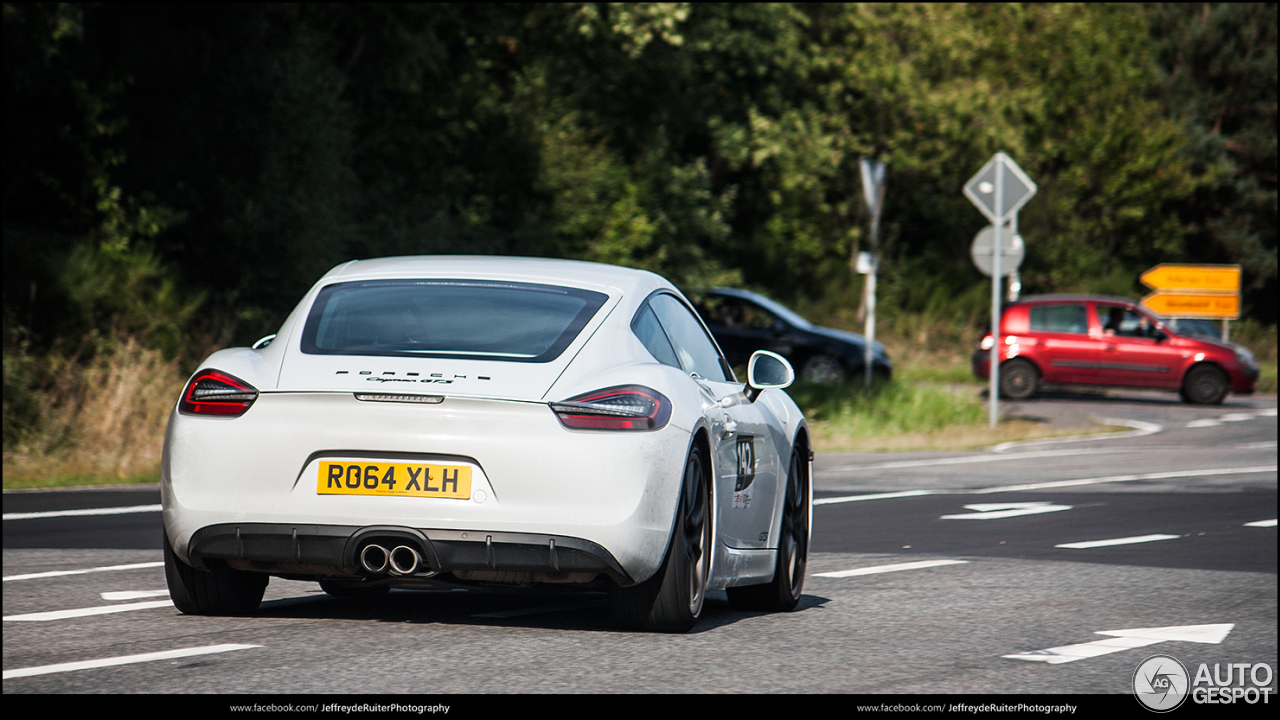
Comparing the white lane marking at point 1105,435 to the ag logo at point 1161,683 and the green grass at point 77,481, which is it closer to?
the green grass at point 77,481

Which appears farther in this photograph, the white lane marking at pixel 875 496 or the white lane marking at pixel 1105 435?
the white lane marking at pixel 1105 435

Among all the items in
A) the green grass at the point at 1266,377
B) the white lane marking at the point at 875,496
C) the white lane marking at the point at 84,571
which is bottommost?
the green grass at the point at 1266,377

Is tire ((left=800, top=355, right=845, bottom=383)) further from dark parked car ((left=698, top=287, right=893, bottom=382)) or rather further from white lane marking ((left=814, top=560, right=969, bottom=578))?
white lane marking ((left=814, top=560, right=969, bottom=578))

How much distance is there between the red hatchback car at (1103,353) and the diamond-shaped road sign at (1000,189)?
8.44 meters

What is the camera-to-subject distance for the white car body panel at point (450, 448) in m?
6.20

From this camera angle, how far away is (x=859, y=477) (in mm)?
17078

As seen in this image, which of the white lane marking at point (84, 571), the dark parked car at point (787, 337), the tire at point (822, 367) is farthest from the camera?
the tire at point (822, 367)

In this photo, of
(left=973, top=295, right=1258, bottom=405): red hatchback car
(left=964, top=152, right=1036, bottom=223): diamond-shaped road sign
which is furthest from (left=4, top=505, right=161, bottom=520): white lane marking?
(left=973, top=295, right=1258, bottom=405): red hatchback car

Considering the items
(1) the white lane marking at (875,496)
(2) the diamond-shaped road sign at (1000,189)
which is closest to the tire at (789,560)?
(1) the white lane marking at (875,496)

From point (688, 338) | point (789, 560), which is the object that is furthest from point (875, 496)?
point (688, 338)

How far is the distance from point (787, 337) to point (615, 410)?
958 inches

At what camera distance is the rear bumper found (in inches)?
244
